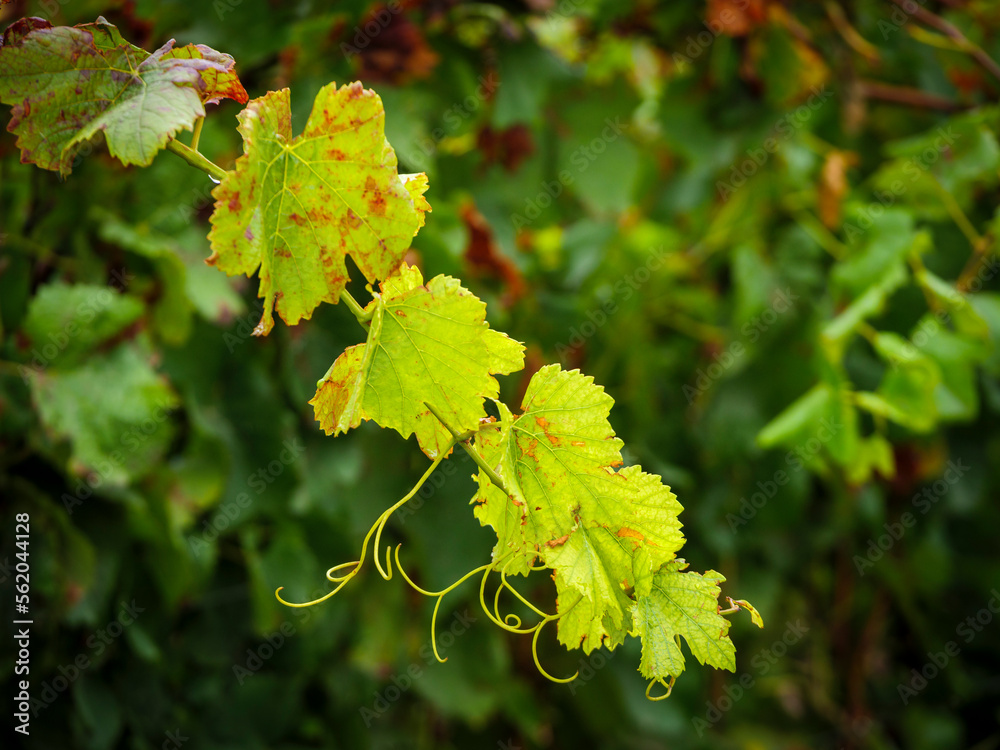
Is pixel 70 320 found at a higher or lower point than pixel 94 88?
lower

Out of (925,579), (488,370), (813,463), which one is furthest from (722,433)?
(488,370)

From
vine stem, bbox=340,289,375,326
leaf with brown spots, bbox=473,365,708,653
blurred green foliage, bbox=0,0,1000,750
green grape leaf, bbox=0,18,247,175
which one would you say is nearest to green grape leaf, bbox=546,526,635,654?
leaf with brown spots, bbox=473,365,708,653

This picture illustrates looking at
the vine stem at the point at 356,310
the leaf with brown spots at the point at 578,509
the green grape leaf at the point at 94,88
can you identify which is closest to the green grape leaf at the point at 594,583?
the leaf with brown spots at the point at 578,509

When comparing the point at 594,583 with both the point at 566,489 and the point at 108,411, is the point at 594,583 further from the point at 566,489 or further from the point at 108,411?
the point at 108,411

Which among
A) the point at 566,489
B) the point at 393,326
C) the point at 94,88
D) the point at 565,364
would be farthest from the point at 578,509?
the point at 565,364

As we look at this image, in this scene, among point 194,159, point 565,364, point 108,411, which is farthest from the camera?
point 565,364

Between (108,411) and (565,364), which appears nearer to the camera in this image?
(108,411)

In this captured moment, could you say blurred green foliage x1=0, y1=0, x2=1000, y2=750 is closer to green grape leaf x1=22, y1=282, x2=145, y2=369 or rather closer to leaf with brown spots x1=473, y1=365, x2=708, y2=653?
green grape leaf x1=22, y1=282, x2=145, y2=369
